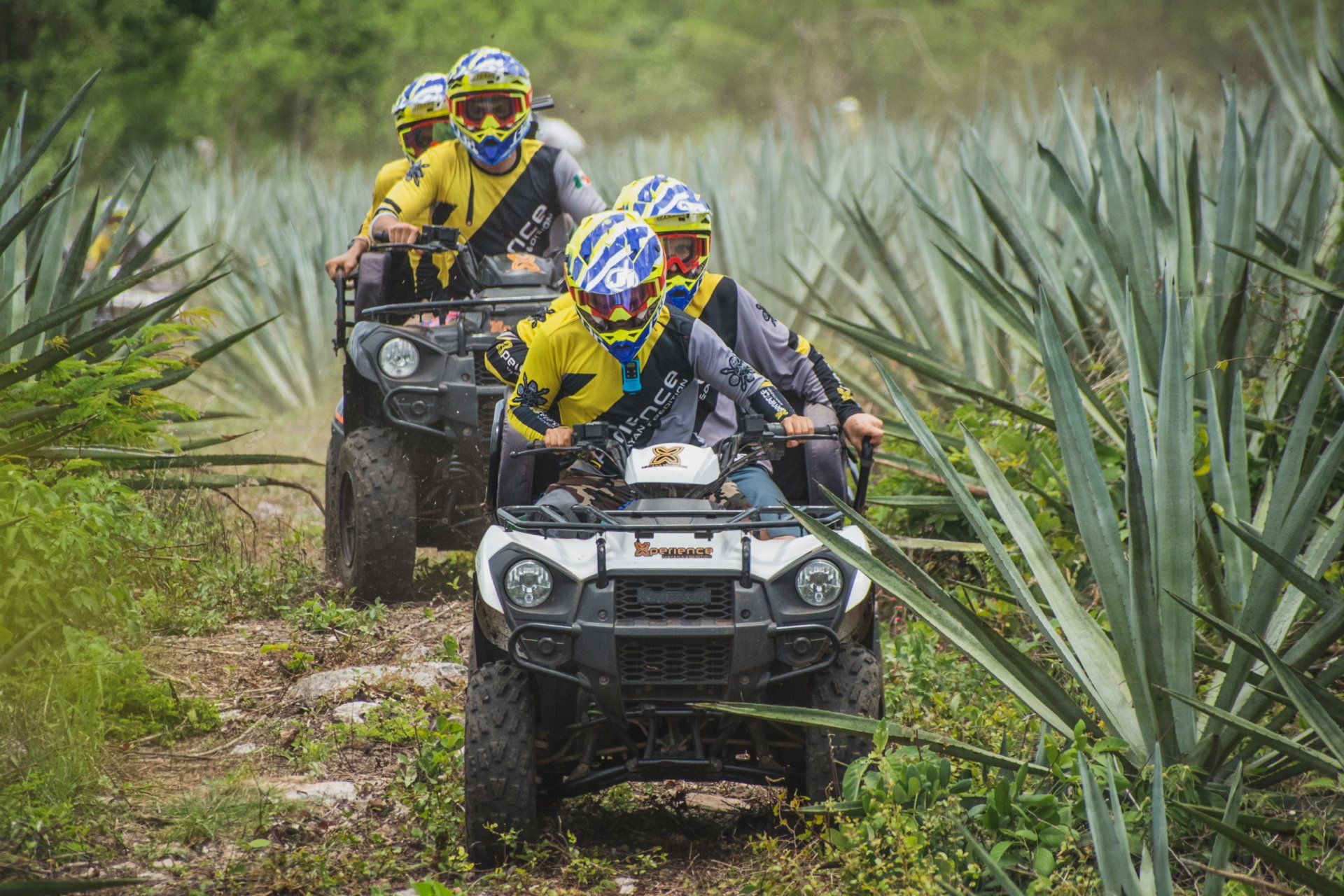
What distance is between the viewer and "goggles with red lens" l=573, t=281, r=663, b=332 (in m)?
4.45

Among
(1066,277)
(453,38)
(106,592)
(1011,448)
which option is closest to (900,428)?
(1011,448)

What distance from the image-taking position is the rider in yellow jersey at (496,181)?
7.06 meters

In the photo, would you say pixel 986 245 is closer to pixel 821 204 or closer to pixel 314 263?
pixel 821 204

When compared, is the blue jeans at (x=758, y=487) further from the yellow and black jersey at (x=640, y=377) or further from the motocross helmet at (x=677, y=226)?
the motocross helmet at (x=677, y=226)

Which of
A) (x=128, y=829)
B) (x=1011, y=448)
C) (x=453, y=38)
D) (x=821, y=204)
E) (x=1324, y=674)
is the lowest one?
(x=128, y=829)

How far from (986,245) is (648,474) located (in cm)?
433

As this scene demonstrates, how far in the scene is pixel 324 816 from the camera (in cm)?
431

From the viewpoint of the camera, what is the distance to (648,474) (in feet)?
14.0

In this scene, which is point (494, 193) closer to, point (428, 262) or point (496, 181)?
point (496, 181)

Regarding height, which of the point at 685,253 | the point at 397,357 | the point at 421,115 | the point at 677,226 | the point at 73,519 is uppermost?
the point at 421,115

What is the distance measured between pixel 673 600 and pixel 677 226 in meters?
2.16

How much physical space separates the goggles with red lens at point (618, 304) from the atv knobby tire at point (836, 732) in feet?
3.92

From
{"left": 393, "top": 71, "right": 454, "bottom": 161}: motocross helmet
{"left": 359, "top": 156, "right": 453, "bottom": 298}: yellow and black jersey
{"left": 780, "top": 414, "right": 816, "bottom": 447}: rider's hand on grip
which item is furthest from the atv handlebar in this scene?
{"left": 780, "top": 414, "right": 816, "bottom": 447}: rider's hand on grip

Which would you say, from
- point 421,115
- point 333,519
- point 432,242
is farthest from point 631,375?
point 421,115
